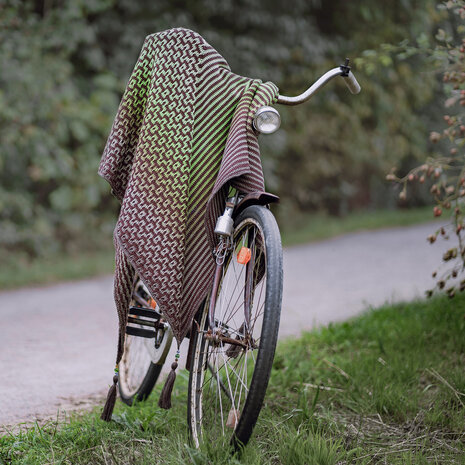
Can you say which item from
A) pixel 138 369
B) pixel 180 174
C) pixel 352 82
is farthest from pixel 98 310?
pixel 352 82

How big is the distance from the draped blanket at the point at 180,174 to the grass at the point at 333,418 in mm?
440

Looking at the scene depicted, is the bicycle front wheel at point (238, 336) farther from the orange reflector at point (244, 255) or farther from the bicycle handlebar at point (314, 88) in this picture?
the bicycle handlebar at point (314, 88)

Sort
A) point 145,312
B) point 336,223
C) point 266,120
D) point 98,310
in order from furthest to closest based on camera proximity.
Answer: point 336,223
point 98,310
point 145,312
point 266,120

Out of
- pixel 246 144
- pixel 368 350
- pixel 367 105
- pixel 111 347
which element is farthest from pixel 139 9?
pixel 246 144

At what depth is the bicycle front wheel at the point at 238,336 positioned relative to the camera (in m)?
2.13

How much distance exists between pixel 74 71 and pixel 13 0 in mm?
1137

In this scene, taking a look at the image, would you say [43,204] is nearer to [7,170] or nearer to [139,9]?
[7,170]

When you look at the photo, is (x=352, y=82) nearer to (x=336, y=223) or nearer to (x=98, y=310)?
(x=98, y=310)

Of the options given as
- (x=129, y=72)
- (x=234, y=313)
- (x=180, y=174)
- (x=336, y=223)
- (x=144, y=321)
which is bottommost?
(x=336, y=223)

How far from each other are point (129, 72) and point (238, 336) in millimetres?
5970

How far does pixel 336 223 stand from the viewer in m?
10.1

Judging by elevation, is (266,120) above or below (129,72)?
below

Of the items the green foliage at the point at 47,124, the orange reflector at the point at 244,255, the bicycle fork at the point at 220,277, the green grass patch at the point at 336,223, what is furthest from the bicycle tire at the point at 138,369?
the green grass patch at the point at 336,223

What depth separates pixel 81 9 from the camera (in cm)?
732
